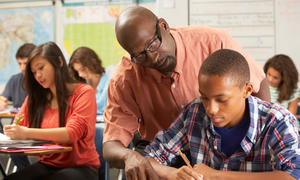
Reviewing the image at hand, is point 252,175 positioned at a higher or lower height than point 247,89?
lower

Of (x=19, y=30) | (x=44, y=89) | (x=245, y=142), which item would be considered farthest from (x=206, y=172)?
(x=19, y=30)

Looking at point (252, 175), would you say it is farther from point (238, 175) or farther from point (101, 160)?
point (101, 160)

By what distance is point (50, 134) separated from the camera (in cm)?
193

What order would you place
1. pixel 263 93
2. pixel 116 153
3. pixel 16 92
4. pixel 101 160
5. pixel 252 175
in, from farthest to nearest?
pixel 16 92, pixel 101 160, pixel 263 93, pixel 116 153, pixel 252 175

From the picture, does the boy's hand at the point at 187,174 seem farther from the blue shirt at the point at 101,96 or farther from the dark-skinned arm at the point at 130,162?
the blue shirt at the point at 101,96

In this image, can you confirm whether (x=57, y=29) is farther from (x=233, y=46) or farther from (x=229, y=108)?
(x=229, y=108)

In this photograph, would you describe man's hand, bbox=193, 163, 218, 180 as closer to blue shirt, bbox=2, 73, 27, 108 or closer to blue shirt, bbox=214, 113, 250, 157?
blue shirt, bbox=214, 113, 250, 157

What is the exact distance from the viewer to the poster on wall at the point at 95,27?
4.70 m

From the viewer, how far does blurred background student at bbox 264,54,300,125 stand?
3.47m

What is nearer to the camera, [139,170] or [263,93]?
[139,170]

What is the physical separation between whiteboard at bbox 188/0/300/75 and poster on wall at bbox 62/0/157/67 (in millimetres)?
1158

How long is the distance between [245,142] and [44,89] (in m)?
1.54

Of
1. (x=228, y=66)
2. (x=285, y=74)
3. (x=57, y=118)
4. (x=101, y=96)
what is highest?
(x=228, y=66)

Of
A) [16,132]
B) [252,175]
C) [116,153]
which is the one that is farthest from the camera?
[16,132]
